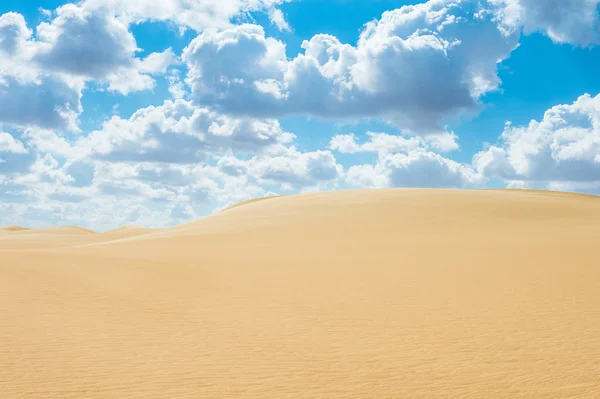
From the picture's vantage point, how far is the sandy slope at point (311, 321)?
8.09 m

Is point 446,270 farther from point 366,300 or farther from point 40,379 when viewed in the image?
point 40,379

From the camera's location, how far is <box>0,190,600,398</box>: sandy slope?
8.09 meters

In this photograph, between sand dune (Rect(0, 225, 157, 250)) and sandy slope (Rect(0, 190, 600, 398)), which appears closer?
sandy slope (Rect(0, 190, 600, 398))

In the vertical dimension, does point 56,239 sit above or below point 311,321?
above

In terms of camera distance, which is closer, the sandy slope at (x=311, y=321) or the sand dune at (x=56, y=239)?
the sandy slope at (x=311, y=321)

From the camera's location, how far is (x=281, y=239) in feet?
90.1

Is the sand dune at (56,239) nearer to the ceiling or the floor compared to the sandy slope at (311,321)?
nearer to the ceiling

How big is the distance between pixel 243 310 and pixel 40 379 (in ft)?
17.9

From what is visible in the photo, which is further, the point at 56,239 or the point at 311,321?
the point at 56,239

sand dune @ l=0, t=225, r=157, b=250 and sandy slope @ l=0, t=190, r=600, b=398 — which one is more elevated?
sand dune @ l=0, t=225, r=157, b=250

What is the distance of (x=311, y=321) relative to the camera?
11836 mm

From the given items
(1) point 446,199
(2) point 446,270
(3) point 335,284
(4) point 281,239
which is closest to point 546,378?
(3) point 335,284

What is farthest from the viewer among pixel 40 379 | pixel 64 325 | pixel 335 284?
pixel 335 284

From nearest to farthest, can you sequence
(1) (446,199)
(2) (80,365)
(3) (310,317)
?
(2) (80,365)
(3) (310,317)
(1) (446,199)
